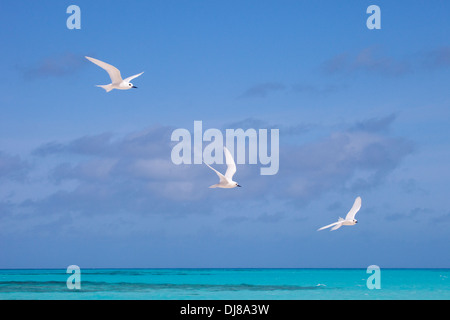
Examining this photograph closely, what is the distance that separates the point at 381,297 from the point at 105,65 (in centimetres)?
2129

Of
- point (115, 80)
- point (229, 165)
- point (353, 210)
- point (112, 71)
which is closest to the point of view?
point (112, 71)

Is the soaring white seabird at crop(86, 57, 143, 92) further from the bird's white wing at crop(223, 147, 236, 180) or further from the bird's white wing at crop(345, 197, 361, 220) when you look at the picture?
the bird's white wing at crop(345, 197, 361, 220)

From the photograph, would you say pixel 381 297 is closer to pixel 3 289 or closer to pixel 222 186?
pixel 222 186

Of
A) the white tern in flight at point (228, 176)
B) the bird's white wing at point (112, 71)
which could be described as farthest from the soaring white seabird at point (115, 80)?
the white tern in flight at point (228, 176)

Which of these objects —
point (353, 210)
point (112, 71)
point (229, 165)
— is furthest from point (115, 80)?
point (353, 210)

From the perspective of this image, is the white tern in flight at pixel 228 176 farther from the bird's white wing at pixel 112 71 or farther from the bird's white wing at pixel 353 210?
the bird's white wing at pixel 353 210

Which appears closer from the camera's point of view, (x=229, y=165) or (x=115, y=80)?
(x=229, y=165)

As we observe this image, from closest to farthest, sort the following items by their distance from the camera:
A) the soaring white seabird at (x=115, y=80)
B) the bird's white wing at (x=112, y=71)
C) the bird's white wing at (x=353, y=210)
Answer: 1. the bird's white wing at (x=112, y=71)
2. the soaring white seabird at (x=115, y=80)
3. the bird's white wing at (x=353, y=210)

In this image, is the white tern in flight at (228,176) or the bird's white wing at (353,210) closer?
the white tern in flight at (228,176)

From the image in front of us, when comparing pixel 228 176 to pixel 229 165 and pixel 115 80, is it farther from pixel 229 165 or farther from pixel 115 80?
pixel 115 80

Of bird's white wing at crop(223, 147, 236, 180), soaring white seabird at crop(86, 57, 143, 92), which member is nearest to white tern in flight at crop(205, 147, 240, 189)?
bird's white wing at crop(223, 147, 236, 180)

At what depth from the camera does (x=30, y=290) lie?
41.7m
